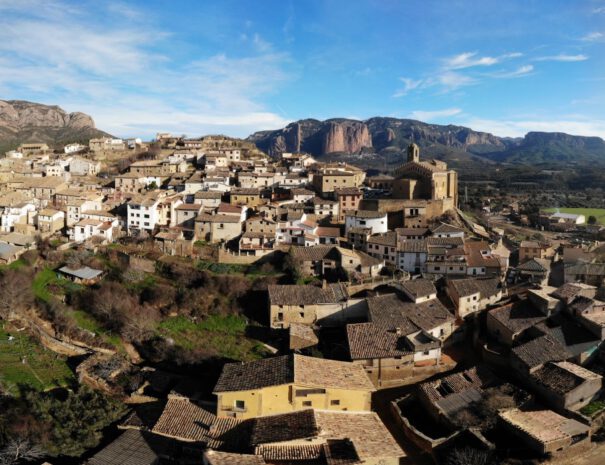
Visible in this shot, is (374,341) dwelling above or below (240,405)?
above

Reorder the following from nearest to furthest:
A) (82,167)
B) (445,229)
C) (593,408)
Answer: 1. (593,408)
2. (445,229)
3. (82,167)

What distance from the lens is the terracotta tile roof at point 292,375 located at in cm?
1820

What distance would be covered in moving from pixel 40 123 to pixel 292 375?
13706cm

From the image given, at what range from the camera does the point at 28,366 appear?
22938mm

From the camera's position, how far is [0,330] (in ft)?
84.9

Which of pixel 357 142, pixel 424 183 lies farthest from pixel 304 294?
pixel 357 142

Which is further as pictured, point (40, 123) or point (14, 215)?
point (40, 123)

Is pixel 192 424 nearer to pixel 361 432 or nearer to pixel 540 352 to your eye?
pixel 361 432

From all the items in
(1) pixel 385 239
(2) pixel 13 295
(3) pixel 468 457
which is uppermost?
(1) pixel 385 239

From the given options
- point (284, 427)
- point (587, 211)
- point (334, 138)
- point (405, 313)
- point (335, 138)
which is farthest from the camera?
point (335, 138)

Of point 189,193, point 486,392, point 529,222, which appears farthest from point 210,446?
point 529,222

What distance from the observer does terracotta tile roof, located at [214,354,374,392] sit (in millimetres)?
18203

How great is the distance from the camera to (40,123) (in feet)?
428

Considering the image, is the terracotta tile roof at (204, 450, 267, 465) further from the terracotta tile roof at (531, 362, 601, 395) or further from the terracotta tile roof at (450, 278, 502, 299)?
the terracotta tile roof at (450, 278, 502, 299)
